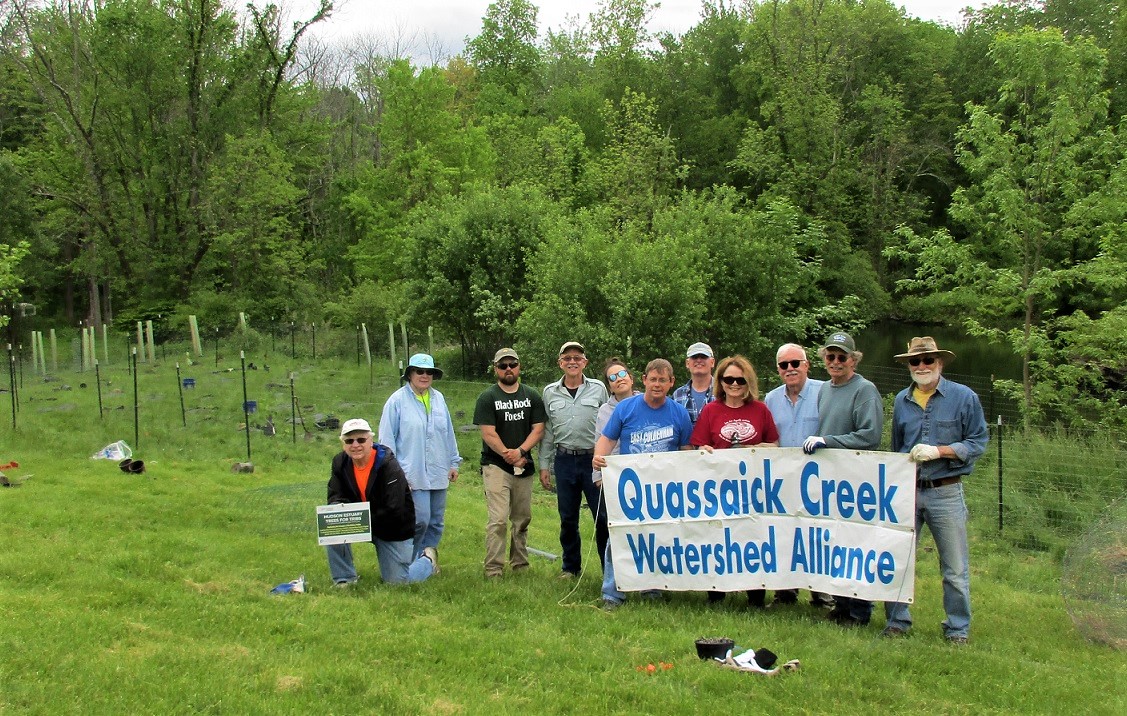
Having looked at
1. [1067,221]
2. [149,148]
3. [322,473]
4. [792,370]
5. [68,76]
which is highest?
[68,76]

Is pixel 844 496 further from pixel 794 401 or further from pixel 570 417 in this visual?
pixel 570 417

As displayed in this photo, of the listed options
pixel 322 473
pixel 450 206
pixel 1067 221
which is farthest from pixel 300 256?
pixel 1067 221

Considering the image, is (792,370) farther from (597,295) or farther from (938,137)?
(938,137)

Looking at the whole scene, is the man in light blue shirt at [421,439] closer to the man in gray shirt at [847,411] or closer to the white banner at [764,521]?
the white banner at [764,521]

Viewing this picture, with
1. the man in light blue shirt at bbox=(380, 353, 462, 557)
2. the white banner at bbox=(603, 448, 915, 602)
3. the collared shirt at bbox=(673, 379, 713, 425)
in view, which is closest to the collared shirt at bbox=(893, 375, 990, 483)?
the white banner at bbox=(603, 448, 915, 602)

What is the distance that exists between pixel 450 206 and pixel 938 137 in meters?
33.2

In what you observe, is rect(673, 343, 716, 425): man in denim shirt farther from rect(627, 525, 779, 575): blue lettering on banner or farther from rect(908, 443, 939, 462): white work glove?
rect(908, 443, 939, 462): white work glove

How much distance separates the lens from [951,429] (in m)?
6.51

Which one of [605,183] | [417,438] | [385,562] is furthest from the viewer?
[605,183]

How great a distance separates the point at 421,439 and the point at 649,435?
76.9 inches

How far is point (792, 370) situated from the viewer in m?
6.99

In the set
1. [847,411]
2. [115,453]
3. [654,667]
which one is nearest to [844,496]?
[847,411]

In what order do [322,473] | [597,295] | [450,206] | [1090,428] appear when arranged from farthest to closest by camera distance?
[450,206]
[597,295]
[1090,428]
[322,473]

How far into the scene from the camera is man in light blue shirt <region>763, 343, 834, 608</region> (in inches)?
276
